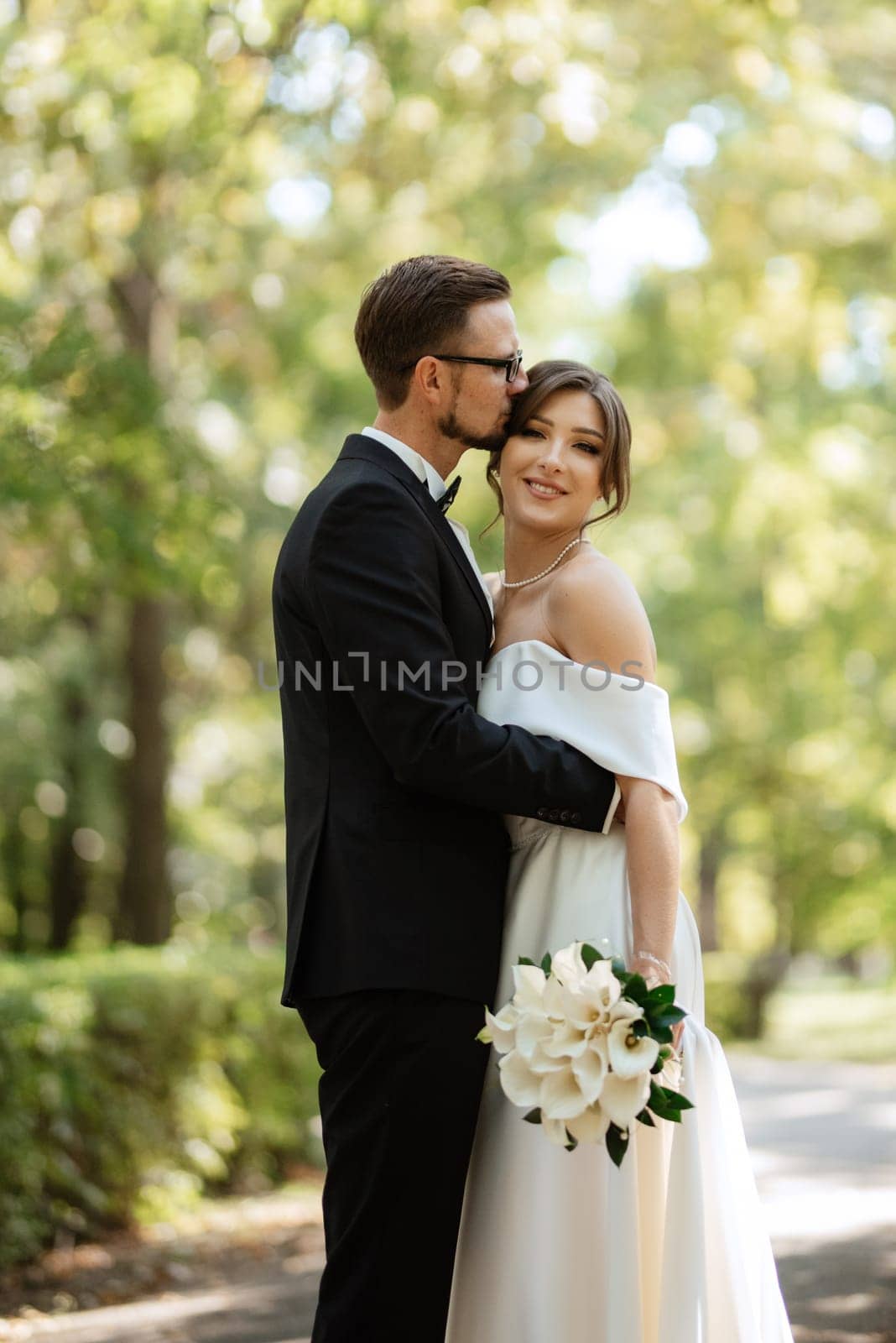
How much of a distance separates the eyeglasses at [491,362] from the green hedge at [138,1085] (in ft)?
14.2

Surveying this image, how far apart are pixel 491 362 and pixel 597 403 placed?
29 centimetres

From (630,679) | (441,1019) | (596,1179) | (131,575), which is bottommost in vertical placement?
(596,1179)

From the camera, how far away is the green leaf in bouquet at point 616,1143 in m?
2.63

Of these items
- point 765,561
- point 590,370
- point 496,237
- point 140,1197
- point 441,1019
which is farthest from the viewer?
point 765,561

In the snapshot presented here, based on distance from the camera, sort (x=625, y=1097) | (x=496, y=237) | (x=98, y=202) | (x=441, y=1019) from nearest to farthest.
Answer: (x=625, y=1097) < (x=441, y=1019) < (x=98, y=202) < (x=496, y=237)

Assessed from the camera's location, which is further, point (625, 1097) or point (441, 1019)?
point (441, 1019)

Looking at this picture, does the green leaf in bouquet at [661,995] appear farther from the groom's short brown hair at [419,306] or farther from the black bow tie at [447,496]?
the groom's short brown hair at [419,306]

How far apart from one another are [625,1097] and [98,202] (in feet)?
23.0

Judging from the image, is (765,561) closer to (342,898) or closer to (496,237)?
(496,237)

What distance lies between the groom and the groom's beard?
16cm

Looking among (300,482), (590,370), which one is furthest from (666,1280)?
(300,482)

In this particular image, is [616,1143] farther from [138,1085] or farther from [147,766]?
[147,766]

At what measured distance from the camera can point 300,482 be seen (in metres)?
13.1

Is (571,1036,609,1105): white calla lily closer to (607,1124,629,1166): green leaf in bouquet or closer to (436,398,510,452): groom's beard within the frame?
(607,1124,629,1166): green leaf in bouquet
